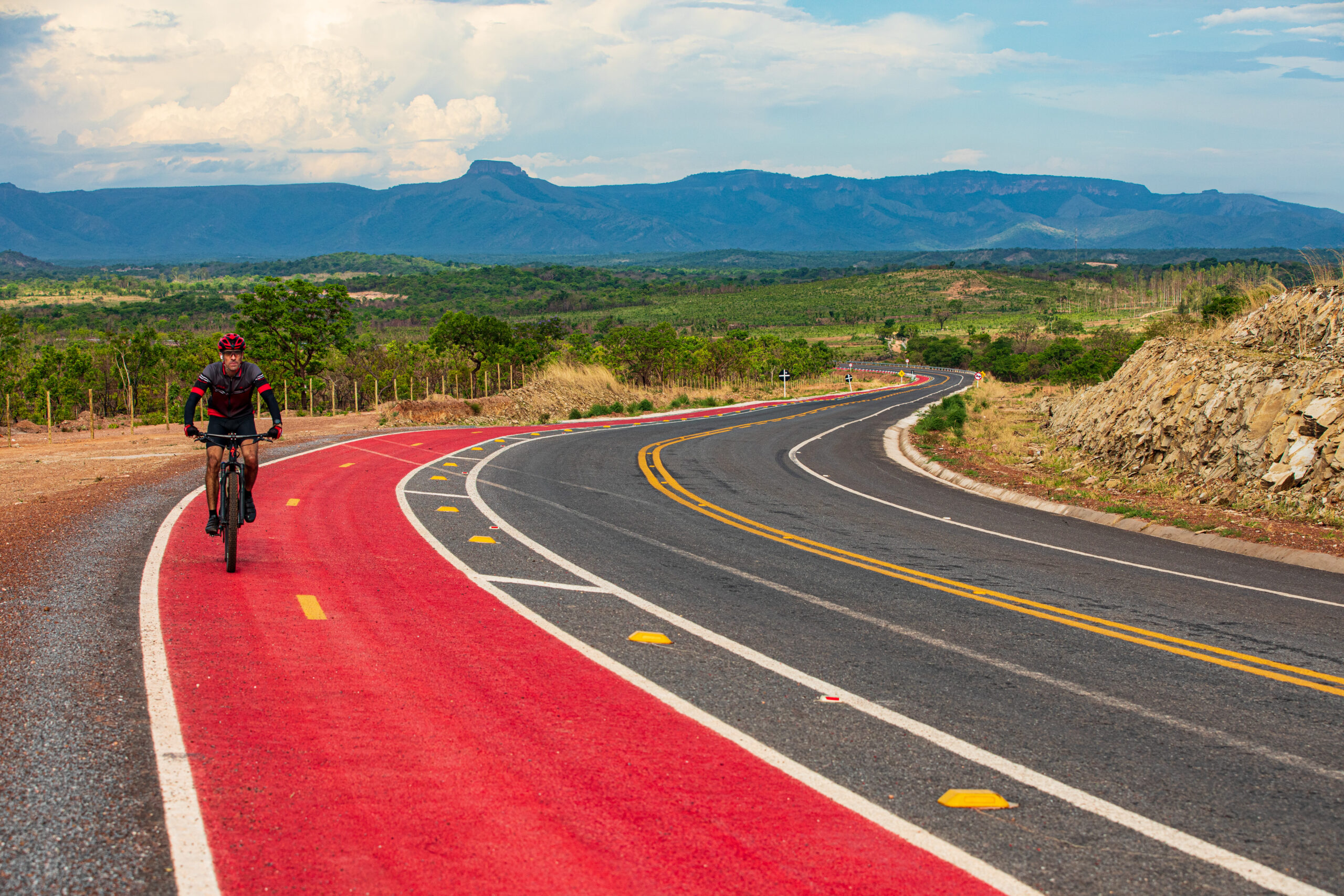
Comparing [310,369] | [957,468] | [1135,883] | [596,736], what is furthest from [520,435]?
[310,369]

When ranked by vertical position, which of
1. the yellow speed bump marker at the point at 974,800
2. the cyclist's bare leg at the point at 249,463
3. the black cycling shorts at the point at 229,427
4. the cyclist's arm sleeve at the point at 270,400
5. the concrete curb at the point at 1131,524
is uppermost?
the cyclist's arm sleeve at the point at 270,400

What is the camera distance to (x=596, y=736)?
515 centimetres

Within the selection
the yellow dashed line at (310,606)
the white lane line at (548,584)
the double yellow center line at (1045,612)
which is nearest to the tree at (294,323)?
the double yellow center line at (1045,612)

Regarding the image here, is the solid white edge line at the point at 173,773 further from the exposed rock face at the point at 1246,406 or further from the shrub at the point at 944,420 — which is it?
the shrub at the point at 944,420

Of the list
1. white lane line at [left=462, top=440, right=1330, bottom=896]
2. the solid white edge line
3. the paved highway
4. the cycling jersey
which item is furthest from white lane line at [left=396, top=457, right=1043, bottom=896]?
the cycling jersey

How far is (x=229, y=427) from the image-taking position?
29.2 feet

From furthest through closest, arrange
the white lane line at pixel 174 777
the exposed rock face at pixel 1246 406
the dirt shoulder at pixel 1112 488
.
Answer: the exposed rock face at pixel 1246 406 < the dirt shoulder at pixel 1112 488 < the white lane line at pixel 174 777

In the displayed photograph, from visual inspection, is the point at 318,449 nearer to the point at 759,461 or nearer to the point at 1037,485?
the point at 759,461

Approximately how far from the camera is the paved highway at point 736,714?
3957mm

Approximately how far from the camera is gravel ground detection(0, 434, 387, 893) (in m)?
3.76

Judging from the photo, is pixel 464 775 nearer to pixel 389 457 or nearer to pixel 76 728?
pixel 76 728

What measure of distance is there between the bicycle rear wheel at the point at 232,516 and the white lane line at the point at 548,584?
2.26 meters

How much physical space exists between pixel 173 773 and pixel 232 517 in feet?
14.8

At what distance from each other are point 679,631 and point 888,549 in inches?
185
